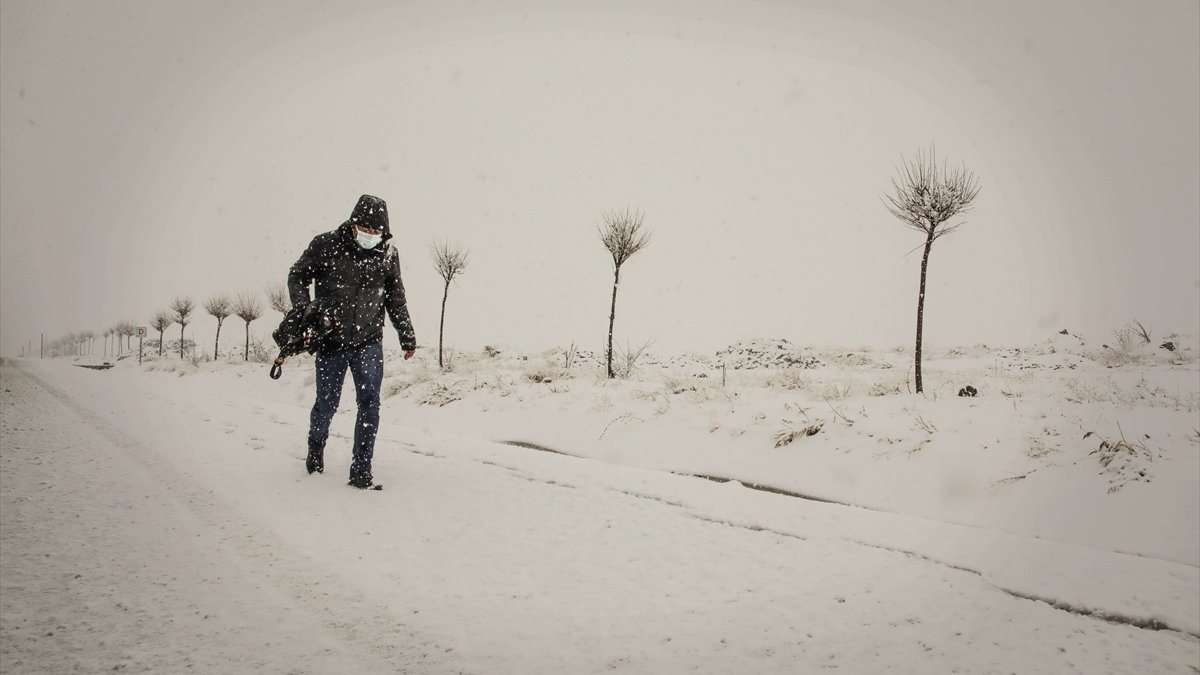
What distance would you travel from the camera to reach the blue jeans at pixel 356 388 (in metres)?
4.07

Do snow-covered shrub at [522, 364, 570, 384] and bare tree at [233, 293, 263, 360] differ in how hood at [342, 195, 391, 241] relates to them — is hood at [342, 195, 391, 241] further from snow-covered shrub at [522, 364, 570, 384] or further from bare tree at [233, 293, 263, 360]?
bare tree at [233, 293, 263, 360]

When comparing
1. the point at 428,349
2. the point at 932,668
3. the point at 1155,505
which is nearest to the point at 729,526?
the point at 932,668

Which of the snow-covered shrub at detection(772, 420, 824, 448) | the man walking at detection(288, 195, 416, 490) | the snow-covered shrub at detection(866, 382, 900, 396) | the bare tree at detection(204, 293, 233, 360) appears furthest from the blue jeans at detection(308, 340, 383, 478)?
the bare tree at detection(204, 293, 233, 360)

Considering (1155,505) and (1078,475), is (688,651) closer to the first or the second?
(1155,505)

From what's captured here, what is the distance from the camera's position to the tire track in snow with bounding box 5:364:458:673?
167cm

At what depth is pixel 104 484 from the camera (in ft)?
11.3

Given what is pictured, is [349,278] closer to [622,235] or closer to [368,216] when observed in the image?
[368,216]

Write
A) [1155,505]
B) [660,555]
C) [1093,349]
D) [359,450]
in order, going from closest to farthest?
[660,555] < [359,450] < [1155,505] < [1093,349]

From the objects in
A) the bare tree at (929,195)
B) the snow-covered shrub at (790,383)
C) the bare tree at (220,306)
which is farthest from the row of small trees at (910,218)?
the bare tree at (220,306)

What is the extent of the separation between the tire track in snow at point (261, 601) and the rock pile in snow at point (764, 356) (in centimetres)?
2076

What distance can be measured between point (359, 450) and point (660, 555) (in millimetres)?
2517

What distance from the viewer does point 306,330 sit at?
4039 millimetres

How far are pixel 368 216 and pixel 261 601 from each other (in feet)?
9.84

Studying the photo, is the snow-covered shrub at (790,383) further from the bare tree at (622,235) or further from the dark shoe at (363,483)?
the dark shoe at (363,483)
